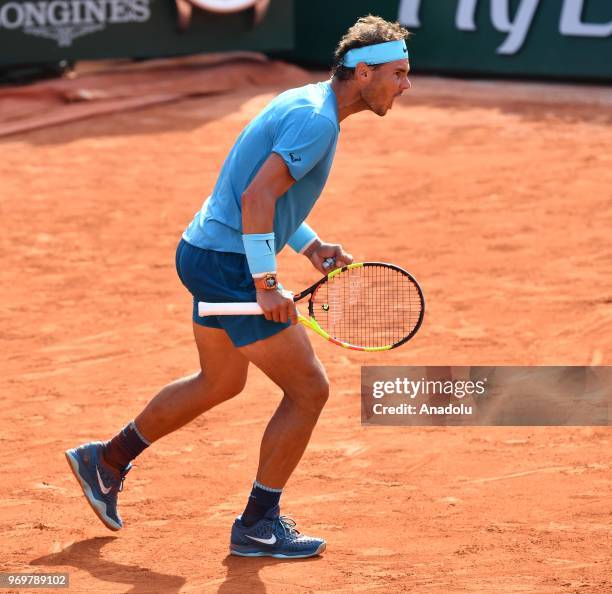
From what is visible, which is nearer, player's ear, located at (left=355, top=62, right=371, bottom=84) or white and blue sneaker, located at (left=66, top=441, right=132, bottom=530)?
player's ear, located at (left=355, top=62, right=371, bottom=84)

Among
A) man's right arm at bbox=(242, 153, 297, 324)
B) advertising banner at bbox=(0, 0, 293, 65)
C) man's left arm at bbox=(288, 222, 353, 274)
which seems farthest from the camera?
advertising banner at bbox=(0, 0, 293, 65)

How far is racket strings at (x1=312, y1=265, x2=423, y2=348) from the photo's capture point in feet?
16.5

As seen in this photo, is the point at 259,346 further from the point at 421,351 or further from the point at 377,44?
the point at 421,351

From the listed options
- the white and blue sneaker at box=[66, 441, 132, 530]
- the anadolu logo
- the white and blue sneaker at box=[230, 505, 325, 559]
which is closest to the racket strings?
the white and blue sneaker at box=[230, 505, 325, 559]

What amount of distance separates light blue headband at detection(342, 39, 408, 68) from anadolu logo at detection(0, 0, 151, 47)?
960 cm

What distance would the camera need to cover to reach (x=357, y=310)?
→ 17.5ft

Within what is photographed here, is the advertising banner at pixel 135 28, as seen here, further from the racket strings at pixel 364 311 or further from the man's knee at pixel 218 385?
the man's knee at pixel 218 385

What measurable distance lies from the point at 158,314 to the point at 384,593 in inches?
143

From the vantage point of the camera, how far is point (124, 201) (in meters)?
9.97

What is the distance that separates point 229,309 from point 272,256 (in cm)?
25

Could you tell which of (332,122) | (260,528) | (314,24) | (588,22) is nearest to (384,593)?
(260,528)

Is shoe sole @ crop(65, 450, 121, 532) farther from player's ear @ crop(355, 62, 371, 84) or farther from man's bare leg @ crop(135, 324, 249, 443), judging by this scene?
player's ear @ crop(355, 62, 371, 84)

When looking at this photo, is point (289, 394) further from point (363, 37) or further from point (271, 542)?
point (363, 37)

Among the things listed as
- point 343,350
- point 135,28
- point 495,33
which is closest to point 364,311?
point 343,350
